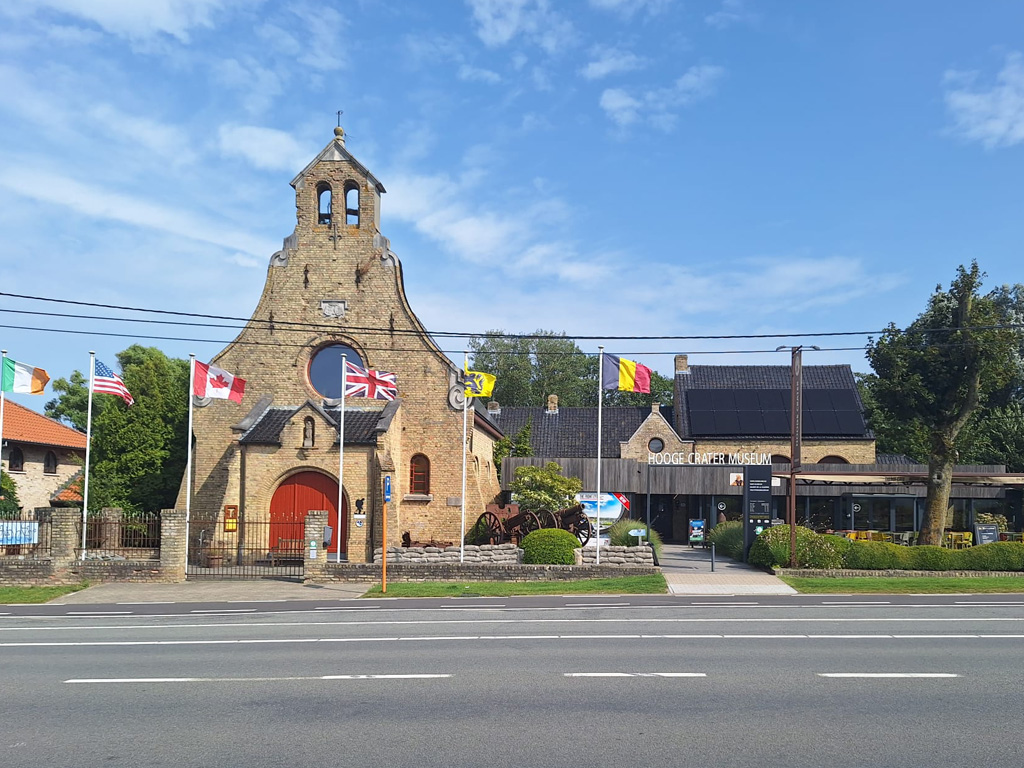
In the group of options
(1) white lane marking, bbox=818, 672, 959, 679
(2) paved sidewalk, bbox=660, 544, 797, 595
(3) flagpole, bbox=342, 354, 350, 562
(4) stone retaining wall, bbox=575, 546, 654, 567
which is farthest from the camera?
(3) flagpole, bbox=342, 354, 350, 562

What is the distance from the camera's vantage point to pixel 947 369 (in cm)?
3000

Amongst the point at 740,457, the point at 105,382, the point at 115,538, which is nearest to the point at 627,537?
the point at 115,538

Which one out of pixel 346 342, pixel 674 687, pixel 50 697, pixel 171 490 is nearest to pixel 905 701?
pixel 674 687

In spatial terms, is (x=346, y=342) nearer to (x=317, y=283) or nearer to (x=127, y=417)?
(x=317, y=283)

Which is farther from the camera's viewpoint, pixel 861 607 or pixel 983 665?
pixel 861 607

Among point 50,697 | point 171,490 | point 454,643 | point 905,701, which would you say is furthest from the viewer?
point 171,490

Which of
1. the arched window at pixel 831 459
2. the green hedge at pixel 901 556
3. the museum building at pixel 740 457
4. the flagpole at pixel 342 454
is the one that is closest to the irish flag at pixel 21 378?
the flagpole at pixel 342 454

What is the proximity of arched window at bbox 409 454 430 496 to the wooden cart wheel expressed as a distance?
2.45m

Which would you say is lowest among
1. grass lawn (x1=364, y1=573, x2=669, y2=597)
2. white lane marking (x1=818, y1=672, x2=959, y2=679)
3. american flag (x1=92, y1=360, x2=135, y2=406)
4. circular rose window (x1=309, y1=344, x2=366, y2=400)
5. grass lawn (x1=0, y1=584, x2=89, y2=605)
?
grass lawn (x1=0, y1=584, x2=89, y2=605)

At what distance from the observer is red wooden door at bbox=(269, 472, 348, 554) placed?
29.0m

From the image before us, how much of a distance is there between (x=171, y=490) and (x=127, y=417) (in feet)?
11.1

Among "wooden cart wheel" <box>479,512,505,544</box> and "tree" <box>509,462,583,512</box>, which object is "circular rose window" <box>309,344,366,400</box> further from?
"tree" <box>509,462,583,512</box>

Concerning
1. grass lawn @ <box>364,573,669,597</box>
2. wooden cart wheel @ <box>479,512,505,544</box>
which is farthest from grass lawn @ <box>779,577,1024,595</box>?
wooden cart wheel @ <box>479,512,505,544</box>

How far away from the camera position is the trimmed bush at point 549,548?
25016 millimetres
